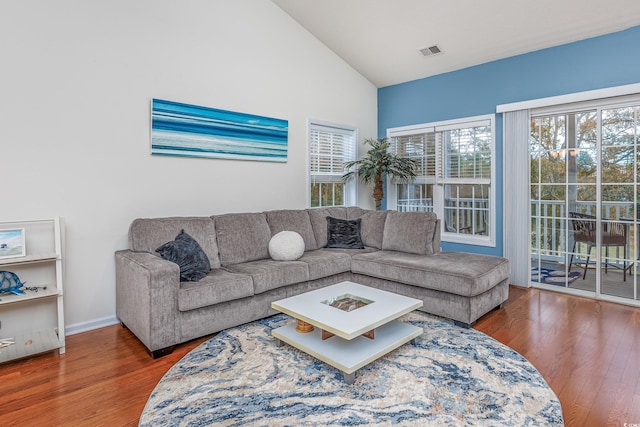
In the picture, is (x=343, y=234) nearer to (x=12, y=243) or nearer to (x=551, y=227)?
(x=551, y=227)

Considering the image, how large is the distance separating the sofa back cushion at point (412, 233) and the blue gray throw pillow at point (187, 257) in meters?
2.03

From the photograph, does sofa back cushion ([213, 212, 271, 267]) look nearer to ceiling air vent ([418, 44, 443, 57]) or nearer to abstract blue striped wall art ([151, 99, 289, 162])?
abstract blue striped wall art ([151, 99, 289, 162])

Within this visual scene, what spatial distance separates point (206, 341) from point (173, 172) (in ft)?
5.52

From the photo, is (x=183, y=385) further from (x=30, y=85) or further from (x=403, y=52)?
(x=403, y=52)

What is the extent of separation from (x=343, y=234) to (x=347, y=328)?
2.26 m

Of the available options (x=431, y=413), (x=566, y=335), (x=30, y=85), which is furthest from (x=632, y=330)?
(x=30, y=85)

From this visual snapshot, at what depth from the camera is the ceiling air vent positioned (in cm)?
436

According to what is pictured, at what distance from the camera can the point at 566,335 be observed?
111 inches

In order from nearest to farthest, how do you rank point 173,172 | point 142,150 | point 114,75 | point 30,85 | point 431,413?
point 431,413 < point 30,85 < point 114,75 < point 142,150 < point 173,172

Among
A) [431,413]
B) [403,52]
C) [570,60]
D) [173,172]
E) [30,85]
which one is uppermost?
[403,52]

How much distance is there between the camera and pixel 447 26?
3.96m

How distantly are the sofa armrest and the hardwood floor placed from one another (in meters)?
0.14

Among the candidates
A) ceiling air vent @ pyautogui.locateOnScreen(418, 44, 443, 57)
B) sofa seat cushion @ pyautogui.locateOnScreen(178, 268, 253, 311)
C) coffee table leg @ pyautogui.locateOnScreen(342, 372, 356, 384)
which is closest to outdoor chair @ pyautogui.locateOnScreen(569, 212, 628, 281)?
ceiling air vent @ pyautogui.locateOnScreen(418, 44, 443, 57)

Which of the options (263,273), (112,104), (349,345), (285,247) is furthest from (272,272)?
(112,104)
